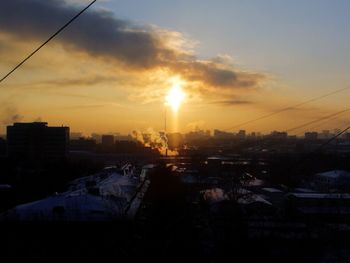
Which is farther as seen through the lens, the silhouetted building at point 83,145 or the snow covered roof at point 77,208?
the silhouetted building at point 83,145

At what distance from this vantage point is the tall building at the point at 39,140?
40250 millimetres

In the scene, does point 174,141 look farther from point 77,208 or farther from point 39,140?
point 77,208

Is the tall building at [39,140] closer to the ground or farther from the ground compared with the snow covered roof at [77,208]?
farther from the ground

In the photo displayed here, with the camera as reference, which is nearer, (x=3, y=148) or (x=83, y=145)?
(x=3, y=148)

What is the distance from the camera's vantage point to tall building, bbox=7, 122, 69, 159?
4025 cm

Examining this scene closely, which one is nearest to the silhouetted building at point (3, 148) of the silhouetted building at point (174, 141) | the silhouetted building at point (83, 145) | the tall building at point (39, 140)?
the tall building at point (39, 140)

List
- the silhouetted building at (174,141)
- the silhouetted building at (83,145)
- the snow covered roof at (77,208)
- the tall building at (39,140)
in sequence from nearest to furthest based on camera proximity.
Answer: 1. the snow covered roof at (77,208)
2. the tall building at (39,140)
3. the silhouetted building at (174,141)
4. the silhouetted building at (83,145)

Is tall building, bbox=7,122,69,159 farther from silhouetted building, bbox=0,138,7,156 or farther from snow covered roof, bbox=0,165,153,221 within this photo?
snow covered roof, bbox=0,165,153,221

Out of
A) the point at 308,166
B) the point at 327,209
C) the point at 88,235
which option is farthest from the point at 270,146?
the point at 88,235

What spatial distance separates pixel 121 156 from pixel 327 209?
1288 inches

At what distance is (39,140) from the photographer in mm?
40469

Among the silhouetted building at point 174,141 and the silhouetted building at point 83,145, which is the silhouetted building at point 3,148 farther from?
the silhouetted building at point 174,141

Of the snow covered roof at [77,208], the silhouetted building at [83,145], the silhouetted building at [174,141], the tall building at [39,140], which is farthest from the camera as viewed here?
the silhouetted building at [83,145]

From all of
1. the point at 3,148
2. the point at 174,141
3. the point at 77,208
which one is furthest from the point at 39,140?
the point at 77,208
